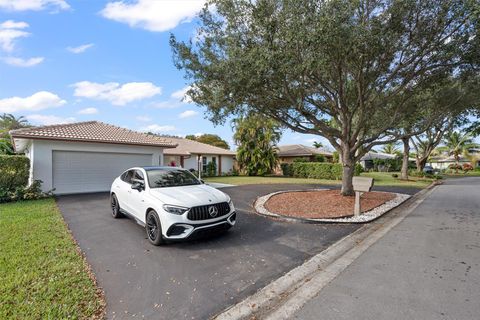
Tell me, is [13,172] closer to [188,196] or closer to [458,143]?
[188,196]

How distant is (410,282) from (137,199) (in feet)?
18.3

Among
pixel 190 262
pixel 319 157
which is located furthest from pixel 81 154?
pixel 319 157

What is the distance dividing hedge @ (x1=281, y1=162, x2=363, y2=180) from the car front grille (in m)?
19.1

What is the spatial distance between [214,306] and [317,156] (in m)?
30.1

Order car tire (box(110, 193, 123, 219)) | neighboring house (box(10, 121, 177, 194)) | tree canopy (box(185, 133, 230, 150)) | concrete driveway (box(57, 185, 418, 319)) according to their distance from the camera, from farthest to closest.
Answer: tree canopy (box(185, 133, 230, 150))
neighboring house (box(10, 121, 177, 194))
car tire (box(110, 193, 123, 219))
concrete driveway (box(57, 185, 418, 319))

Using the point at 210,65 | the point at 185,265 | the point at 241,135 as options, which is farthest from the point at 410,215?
the point at 241,135

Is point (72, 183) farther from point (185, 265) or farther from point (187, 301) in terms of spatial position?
point (187, 301)

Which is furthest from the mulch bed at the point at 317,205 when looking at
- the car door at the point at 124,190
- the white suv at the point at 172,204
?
the car door at the point at 124,190

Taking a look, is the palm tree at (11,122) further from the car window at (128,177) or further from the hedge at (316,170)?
the car window at (128,177)

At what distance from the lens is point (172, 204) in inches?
196

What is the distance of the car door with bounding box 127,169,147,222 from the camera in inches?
223

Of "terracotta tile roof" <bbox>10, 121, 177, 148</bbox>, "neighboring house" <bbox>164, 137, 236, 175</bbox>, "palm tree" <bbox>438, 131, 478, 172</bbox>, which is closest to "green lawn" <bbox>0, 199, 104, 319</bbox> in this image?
"terracotta tile roof" <bbox>10, 121, 177, 148</bbox>

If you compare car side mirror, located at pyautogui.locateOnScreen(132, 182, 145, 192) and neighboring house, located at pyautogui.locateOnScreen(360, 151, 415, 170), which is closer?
car side mirror, located at pyautogui.locateOnScreen(132, 182, 145, 192)

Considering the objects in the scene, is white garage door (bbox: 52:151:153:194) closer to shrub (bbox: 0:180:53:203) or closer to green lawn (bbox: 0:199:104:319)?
shrub (bbox: 0:180:53:203)
